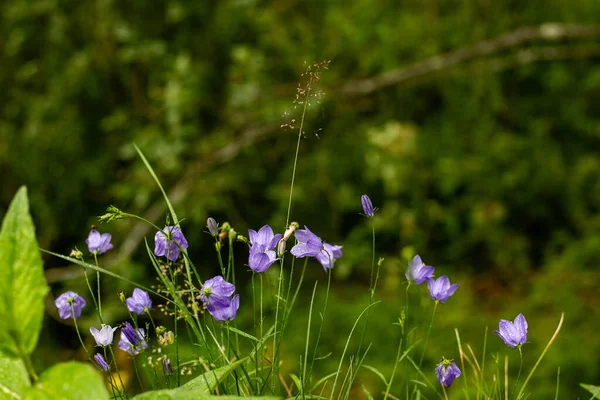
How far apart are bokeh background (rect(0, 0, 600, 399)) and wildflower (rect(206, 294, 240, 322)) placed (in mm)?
2623

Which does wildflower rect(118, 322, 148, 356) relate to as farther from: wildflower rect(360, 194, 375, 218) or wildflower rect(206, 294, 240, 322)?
wildflower rect(360, 194, 375, 218)

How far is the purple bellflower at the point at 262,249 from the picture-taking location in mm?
1042

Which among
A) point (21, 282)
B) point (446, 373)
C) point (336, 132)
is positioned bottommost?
point (336, 132)

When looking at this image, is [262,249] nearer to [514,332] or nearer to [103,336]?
[103,336]

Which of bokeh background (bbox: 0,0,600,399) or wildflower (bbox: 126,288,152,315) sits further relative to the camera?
bokeh background (bbox: 0,0,600,399)

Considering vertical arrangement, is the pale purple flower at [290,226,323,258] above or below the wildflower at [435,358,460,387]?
above

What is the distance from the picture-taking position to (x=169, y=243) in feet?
3.52

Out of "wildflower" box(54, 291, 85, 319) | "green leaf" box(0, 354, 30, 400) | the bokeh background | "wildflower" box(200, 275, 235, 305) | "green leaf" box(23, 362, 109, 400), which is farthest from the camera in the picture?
the bokeh background

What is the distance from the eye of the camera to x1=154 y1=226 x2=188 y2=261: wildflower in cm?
106

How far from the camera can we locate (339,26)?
14.4 feet

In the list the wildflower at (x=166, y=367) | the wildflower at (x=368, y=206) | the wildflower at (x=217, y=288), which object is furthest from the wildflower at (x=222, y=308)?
the wildflower at (x=368, y=206)

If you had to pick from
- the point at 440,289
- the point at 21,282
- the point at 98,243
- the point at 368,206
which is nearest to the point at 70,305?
the point at 98,243

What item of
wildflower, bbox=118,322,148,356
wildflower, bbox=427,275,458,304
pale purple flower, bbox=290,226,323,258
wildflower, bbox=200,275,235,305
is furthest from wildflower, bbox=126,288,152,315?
wildflower, bbox=427,275,458,304

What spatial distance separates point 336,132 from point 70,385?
347cm
